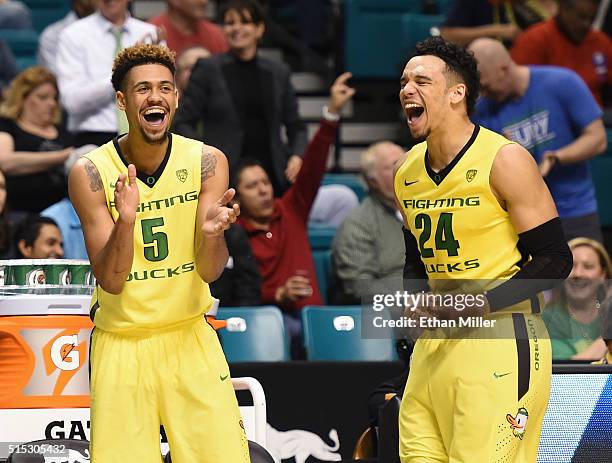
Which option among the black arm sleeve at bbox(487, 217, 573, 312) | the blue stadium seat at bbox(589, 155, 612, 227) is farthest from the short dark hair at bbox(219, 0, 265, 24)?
the black arm sleeve at bbox(487, 217, 573, 312)

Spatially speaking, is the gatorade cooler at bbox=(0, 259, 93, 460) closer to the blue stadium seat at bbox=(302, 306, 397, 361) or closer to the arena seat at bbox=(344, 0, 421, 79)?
the blue stadium seat at bbox=(302, 306, 397, 361)

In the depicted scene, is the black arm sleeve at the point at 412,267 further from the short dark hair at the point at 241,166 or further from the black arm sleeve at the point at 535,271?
the short dark hair at the point at 241,166

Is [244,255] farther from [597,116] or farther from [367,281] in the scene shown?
[597,116]

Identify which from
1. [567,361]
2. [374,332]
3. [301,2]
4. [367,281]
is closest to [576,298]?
[567,361]

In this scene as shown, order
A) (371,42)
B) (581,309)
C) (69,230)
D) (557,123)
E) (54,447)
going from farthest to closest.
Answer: (371,42)
(557,123)
(69,230)
(581,309)
(54,447)

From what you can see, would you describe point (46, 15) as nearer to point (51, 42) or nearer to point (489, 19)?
point (51, 42)

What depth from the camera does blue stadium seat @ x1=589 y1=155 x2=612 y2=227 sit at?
9.05 metres

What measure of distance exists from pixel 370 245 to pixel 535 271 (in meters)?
3.28

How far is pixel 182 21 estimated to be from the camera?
8680mm

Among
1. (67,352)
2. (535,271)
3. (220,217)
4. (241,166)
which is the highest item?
(241,166)

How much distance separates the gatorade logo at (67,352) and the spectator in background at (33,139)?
114 inches

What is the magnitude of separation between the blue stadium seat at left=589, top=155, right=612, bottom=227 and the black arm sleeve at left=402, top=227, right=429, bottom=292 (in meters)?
4.80

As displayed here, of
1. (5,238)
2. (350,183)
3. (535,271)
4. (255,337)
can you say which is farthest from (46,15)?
(535,271)

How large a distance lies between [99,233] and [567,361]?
2.46 m
